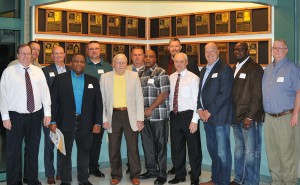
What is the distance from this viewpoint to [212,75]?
529cm

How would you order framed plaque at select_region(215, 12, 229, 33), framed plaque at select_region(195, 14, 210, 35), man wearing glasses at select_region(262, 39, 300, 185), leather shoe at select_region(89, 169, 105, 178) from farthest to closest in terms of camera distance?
framed plaque at select_region(195, 14, 210, 35)
framed plaque at select_region(215, 12, 229, 33)
leather shoe at select_region(89, 169, 105, 178)
man wearing glasses at select_region(262, 39, 300, 185)

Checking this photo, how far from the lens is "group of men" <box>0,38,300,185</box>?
205 inches

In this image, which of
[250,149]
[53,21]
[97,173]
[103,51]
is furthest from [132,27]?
[250,149]

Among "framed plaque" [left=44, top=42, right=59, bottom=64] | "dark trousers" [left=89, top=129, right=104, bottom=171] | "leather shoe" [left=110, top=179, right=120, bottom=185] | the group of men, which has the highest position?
"framed plaque" [left=44, top=42, right=59, bottom=64]

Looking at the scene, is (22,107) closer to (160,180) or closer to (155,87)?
(155,87)

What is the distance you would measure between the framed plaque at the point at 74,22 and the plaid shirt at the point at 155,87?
6.59 feet

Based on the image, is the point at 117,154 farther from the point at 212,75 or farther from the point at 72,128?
the point at 212,75

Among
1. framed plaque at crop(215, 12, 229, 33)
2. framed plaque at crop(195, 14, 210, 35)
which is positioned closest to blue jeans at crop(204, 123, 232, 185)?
framed plaque at crop(215, 12, 229, 33)

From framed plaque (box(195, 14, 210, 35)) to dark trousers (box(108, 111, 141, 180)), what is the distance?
2.59 m

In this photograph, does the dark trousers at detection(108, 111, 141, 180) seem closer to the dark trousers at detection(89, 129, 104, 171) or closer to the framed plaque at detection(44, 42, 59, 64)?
the dark trousers at detection(89, 129, 104, 171)

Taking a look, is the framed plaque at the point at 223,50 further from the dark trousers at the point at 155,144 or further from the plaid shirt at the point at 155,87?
the dark trousers at the point at 155,144

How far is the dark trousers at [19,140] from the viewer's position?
5219 millimetres

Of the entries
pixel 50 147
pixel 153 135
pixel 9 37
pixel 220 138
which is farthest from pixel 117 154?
pixel 9 37

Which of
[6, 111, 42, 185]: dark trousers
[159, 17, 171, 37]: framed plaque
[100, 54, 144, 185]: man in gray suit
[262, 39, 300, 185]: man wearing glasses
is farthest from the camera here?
[159, 17, 171, 37]: framed plaque
